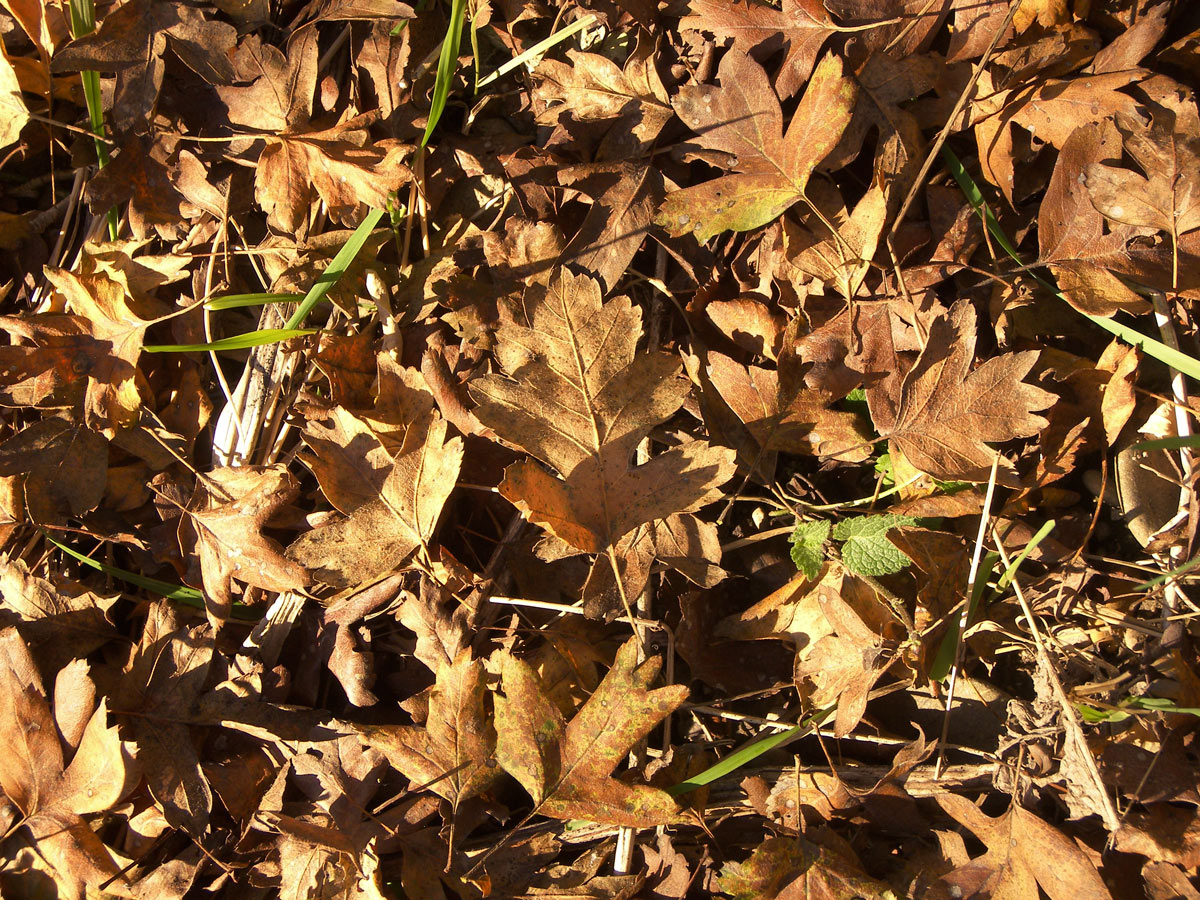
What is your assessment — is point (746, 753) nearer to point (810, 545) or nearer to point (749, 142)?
point (810, 545)

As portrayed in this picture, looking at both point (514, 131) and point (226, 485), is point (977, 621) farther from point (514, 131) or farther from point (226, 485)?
point (226, 485)

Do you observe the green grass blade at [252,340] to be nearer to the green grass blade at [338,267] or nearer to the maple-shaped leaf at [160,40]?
the green grass blade at [338,267]

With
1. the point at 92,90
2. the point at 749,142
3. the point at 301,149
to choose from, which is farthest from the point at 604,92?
the point at 92,90

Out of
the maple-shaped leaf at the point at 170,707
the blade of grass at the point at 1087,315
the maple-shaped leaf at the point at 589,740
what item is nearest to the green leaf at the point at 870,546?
the maple-shaped leaf at the point at 589,740

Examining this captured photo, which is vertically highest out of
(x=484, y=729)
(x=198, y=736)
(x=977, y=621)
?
(x=977, y=621)

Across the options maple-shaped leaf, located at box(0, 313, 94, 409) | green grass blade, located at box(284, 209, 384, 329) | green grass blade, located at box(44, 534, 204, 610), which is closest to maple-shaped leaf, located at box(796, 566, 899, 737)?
green grass blade, located at box(284, 209, 384, 329)

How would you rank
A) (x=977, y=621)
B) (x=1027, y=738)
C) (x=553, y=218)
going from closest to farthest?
(x=1027, y=738)
(x=977, y=621)
(x=553, y=218)

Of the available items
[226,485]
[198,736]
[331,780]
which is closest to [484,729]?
[331,780]
